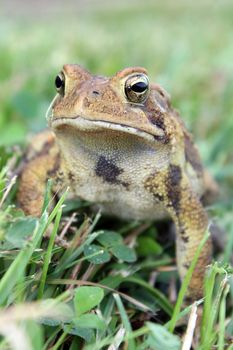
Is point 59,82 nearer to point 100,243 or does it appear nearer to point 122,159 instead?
point 122,159

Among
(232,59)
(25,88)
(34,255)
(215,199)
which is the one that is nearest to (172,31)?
(232,59)

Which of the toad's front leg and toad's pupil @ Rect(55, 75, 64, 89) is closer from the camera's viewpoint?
toad's pupil @ Rect(55, 75, 64, 89)

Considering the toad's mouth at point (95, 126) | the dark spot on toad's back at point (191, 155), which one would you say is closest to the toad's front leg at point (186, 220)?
the dark spot on toad's back at point (191, 155)

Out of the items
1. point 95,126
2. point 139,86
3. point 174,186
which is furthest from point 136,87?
point 174,186

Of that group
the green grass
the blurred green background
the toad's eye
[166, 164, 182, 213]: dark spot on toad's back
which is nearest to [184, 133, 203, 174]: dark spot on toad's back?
[166, 164, 182, 213]: dark spot on toad's back

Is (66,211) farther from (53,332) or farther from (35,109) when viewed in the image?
(35,109)

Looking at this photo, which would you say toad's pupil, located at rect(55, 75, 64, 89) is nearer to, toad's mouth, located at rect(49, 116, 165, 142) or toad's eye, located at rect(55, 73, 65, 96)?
toad's eye, located at rect(55, 73, 65, 96)

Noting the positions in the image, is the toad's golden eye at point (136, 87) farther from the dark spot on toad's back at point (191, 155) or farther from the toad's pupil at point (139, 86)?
the dark spot on toad's back at point (191, 155)

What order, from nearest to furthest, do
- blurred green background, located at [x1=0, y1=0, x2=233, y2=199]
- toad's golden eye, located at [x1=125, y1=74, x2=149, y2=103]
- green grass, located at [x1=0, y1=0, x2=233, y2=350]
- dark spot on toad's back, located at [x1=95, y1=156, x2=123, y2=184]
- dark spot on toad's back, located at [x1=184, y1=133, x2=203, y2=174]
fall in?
green grass, located at [x1=0, y1=0, x2=233, y2=350]
toad's golden eye, located at [x1=125, y1=74, x2=149, y2=103]
dark spot on toad's back, located at [x1=95, y1=156, x2=123, y2=184]
dark spot on toad's back, located at [x1=184, y1=133, x2=203, y2=174]
blurred green background, located at [x1=0, y1=0, x2=233, y2=199]
